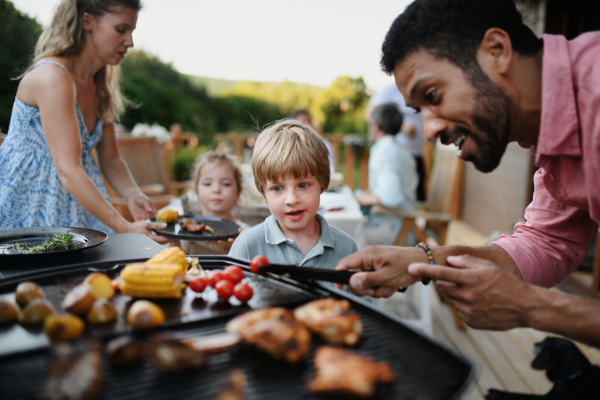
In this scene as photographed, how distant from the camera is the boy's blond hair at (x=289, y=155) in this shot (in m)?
1.68

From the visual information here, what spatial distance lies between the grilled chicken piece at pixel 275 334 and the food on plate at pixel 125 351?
172 millimetres

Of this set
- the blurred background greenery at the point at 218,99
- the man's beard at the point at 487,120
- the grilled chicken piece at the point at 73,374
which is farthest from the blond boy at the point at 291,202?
the blurred background greenery at the point at 218,99

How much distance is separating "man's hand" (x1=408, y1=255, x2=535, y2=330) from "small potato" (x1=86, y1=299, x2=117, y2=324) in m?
0.77

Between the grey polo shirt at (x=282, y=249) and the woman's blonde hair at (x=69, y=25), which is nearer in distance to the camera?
the grey polo shirt at (x=282, y=249)

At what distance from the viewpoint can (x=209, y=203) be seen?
2938 mm

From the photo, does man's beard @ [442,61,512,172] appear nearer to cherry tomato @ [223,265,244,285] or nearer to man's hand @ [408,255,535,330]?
man's hand @ [408,255,535,330]

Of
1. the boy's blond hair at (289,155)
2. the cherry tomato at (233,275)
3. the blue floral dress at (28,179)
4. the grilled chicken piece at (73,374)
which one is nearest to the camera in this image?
the grilled chicken piece at (73,374)

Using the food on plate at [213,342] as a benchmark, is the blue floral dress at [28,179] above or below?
above

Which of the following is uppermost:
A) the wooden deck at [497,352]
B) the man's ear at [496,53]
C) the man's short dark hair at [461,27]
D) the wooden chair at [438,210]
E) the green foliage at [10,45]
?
the green foliage at [10,45]

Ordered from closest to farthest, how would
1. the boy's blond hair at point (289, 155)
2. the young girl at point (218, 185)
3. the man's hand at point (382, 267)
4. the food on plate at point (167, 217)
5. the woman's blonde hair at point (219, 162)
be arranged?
the man's hand at point (382, 267), the boy's blond hair at point (289, 155), the food on plate at point (167, 217), the young girl at point (218, 185), the woman's blonde hair at point (219, 162)

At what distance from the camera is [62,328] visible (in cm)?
80

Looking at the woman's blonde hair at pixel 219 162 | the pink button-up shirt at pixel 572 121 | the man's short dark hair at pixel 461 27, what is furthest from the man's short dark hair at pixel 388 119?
the man's short dark hair at pixel 461 27

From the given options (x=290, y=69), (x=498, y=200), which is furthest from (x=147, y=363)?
(x=290, y=69)

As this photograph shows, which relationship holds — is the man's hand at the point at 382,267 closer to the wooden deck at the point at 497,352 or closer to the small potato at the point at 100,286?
the small potato at the point at 100,286
